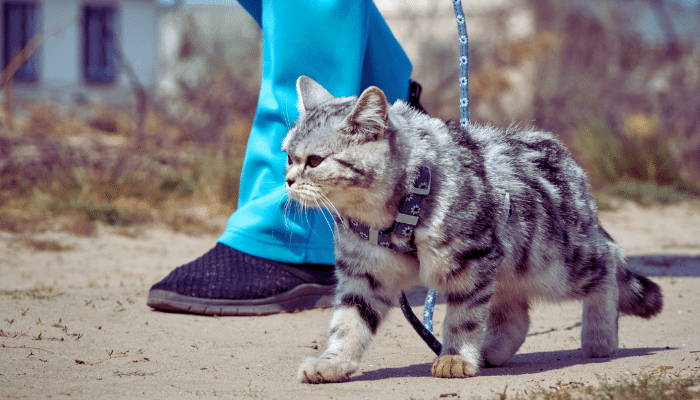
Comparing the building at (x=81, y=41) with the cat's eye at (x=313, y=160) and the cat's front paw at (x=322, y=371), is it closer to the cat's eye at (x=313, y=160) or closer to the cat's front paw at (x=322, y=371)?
the cat's eye at (x=313, y=160)

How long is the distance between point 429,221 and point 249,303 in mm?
1235

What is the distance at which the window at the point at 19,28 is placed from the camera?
607 inches

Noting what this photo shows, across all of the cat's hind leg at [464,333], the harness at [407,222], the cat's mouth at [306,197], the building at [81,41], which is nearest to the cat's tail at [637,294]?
the cat's hind leg at [464,333]

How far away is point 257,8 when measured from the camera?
10.5 ft

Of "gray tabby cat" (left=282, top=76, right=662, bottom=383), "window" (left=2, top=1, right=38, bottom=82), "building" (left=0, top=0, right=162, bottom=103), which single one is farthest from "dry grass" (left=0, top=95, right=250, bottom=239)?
"window" (left=2, top=1, right=38, bottom=82)

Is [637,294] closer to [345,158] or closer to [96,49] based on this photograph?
[345,158]

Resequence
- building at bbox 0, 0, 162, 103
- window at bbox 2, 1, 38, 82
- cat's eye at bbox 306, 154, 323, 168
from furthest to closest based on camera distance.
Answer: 1. window at bbox 2, 1, 38, 82
2. building at bbox 0, 0, 162, 103
3. cat's eye at bbox 306, 154, 323, 168

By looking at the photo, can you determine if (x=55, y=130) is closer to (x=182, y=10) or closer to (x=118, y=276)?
(x=118, y=276)

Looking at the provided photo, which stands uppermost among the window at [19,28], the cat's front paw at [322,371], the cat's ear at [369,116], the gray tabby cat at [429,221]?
the window at [19,28]

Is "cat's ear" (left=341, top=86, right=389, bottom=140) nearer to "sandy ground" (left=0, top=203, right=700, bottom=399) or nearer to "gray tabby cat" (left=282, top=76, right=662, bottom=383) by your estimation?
"gray tabby cat" (left=282, top=76, right=662, bottom=383)

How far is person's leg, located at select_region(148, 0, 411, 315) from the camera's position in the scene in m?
2.89

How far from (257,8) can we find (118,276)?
1.82 metres

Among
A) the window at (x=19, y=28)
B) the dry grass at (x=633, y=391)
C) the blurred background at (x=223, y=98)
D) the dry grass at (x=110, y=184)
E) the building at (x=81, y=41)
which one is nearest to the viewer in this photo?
the dry grass at (x=633, y=391)

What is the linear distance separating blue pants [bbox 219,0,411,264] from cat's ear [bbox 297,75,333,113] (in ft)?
1.43
